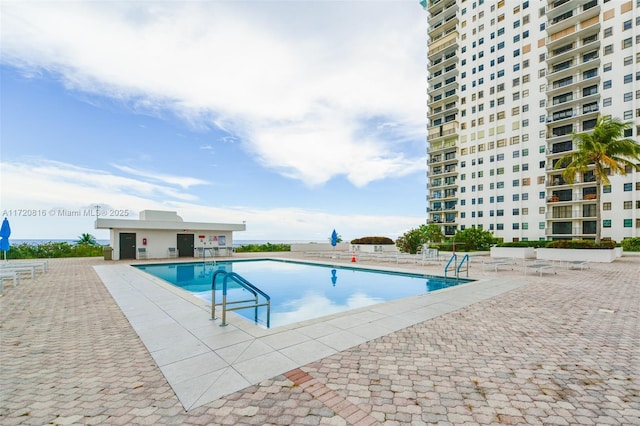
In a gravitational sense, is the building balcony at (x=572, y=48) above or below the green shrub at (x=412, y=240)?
above

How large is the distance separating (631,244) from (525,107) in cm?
2338

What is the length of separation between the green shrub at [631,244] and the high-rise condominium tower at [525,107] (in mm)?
4144

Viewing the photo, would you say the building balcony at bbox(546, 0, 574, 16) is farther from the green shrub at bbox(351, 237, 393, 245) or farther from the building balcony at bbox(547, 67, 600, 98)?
the green shrub at bbox(351, 237, 393, 245)

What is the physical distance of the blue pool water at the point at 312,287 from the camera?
8.81m

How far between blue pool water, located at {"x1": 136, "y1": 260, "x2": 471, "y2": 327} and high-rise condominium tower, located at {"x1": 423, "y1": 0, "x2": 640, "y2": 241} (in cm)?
3814

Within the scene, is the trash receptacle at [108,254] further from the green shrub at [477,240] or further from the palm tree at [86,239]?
the green shrub at [477,240]

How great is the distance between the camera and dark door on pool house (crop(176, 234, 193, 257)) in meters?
24.7

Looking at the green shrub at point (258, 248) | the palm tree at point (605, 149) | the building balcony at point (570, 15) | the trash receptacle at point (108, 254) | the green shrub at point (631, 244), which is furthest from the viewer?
the building balcony at point (570, 15)

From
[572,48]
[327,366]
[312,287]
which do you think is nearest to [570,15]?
[572,48]

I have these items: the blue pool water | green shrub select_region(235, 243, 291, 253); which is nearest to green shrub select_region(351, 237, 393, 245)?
green shrub select_region(235, 243, 291, 253)

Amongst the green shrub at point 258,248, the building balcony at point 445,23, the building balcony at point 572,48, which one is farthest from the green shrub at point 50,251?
the building balcony at point 445,23

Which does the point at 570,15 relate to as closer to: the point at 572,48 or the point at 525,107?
the point at 572,48

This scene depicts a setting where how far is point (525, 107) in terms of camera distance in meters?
43.4

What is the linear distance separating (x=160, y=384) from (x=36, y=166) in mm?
25310
